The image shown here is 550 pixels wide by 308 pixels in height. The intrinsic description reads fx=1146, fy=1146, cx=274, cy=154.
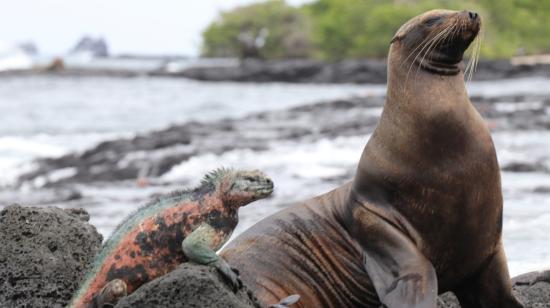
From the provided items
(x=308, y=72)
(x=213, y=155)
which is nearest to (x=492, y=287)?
(x=213, y=155)

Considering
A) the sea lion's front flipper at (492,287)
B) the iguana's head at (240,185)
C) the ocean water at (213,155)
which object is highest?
the iguana's head at (240,185)

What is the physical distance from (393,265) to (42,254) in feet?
4.98

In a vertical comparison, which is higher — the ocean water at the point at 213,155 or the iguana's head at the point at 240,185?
the iguana's head at the point at 240,185

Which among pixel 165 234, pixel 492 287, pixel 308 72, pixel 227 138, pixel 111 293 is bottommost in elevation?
pixel 308 72

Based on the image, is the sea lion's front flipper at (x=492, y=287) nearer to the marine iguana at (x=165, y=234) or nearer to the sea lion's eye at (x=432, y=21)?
the sea lion's eye at (x=432, y=21)

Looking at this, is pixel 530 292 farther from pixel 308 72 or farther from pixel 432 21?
pixel 308 72

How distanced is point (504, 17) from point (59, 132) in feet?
170

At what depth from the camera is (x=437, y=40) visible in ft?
16.6

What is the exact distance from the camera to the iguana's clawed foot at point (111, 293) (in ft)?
13.8

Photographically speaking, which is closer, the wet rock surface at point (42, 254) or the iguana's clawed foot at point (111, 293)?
the iguana's clawed foot at point (111, 293)

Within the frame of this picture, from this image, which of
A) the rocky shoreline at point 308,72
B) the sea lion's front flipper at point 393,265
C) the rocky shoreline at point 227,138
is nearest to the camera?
the sea lion's front flipper at point 393,265

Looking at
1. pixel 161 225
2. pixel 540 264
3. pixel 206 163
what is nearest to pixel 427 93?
pixel 161 225

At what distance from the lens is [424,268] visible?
4.70m

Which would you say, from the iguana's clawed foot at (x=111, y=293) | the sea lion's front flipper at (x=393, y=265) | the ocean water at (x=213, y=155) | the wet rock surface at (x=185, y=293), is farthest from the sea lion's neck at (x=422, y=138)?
the ocean water at (x=213, y=155)
